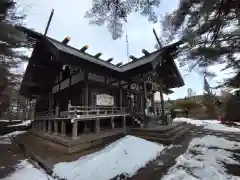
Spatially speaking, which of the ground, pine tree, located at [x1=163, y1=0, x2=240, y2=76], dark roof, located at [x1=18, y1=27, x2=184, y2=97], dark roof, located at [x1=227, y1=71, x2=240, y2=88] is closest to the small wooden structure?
dark roof, located at [x1=18, y1=27, x2=184, y2=97]

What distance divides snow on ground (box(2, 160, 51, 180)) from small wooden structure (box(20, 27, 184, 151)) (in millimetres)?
2140

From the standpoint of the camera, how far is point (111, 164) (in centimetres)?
462

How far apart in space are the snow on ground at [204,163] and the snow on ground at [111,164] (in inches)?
41.4

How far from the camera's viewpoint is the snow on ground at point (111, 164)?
411cm

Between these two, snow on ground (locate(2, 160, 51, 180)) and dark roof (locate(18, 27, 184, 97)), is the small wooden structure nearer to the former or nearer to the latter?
dark roof (locate(18, 27, 184, 97))

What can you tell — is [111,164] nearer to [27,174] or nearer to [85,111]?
[27,174]

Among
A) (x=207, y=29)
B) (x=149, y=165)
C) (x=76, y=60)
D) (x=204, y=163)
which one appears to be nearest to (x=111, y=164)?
(x=149, y=165)

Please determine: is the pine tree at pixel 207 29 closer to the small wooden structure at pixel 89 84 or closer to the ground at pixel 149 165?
the ground at pixel 149 165

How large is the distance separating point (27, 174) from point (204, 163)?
554 cm

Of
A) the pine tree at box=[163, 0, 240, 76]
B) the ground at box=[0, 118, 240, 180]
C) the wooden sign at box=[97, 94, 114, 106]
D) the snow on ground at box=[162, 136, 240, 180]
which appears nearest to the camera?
the pine tree at box=[163, 0, 240, 76]

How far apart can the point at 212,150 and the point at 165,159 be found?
6.88 ft

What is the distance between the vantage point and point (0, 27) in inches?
129

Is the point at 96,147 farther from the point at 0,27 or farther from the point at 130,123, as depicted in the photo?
the point at 0,27

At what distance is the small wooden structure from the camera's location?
764 cm
